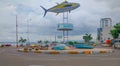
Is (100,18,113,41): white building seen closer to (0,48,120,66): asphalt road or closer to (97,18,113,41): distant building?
(97,18,113,41): distant building

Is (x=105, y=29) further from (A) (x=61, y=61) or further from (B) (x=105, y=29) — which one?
(A) (x=61, y=61)

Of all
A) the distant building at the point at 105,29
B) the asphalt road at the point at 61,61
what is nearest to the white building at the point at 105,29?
the distant building at the point at 105,29

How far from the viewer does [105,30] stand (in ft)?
541

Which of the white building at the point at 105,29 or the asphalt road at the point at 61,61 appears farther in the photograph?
the white building at the point at 105,29

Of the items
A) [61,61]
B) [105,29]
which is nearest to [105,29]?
[105,29]

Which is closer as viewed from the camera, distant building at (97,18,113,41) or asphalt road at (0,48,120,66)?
asphalt road at (0,48,120,66)

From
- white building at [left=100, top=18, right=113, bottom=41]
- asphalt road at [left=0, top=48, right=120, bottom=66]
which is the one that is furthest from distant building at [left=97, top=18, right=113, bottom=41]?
asphalt road at [left=0, top=48, right=120, bottom=66]

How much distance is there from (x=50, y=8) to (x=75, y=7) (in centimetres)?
754

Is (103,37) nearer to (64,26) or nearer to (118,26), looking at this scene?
(118,26)

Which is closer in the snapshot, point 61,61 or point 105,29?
point 61,61

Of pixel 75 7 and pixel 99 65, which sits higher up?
pixel 75 7

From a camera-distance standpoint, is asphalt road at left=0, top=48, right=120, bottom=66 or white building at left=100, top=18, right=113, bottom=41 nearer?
asphalt road at left=0, top=48, right=120, bottom=66

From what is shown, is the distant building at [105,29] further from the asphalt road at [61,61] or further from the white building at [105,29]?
the asphalt road at [61,61]

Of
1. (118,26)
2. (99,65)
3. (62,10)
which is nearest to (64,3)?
(62,10)
